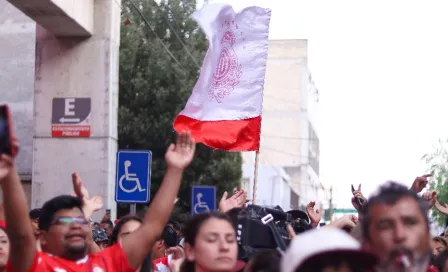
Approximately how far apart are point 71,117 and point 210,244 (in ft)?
46.9

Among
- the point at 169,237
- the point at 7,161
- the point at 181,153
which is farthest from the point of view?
the point at 169,237

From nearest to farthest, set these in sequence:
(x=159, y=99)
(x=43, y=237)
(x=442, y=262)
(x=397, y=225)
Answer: (x=397, y=225) < (x=43, y=237) < (x=442, y=262) < (x=159, y=99)

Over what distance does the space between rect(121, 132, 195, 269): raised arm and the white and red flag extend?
471 cm

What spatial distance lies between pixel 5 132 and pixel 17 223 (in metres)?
1.04

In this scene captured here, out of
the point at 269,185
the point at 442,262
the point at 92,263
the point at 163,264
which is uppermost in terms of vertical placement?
the point at 92,263

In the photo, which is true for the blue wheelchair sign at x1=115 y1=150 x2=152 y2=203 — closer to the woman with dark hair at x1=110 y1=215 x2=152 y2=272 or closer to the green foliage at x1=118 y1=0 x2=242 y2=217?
the woman with dark hair at x1=110 y1=215 x2=152 y2=272

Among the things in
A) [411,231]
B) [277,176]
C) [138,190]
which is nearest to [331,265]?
[411,231]

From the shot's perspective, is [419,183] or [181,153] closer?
[181,153]

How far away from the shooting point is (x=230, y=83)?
→ 441 inches

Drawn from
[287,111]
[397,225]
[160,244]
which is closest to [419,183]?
[397,225]

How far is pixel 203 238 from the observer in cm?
559

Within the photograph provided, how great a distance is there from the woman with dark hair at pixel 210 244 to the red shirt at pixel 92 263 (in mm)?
521

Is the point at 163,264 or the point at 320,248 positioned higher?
the point at 320,248

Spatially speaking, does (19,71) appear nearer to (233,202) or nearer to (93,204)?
(233,202)
